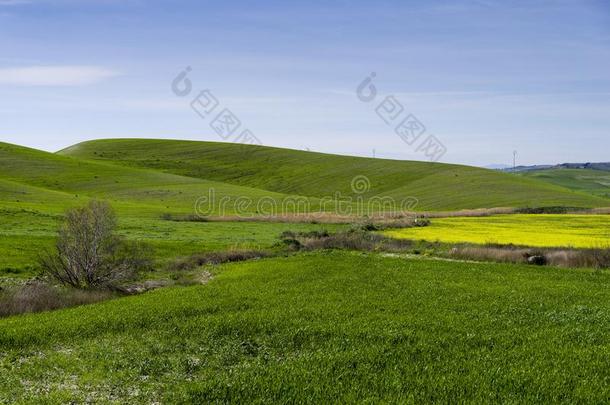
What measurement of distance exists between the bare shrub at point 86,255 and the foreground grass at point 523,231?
26749mm

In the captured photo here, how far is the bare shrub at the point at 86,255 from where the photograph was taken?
3080 centimetres

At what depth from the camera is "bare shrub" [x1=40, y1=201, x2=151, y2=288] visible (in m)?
30.8

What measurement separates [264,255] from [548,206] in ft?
179

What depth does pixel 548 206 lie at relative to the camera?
81.4 meters

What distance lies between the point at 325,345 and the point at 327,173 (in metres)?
109

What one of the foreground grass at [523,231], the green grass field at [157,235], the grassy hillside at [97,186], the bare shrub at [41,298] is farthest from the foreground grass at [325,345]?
the grassy hillside at [97,186]

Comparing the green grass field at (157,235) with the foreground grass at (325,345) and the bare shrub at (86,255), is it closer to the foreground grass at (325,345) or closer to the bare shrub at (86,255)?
the bare shrub at (86,255)

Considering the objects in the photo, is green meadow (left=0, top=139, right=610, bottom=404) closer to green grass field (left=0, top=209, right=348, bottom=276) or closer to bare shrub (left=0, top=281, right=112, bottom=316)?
green grass field (left=0, top=209, right=348, bottom=276)

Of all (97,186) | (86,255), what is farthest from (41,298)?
(97,186)

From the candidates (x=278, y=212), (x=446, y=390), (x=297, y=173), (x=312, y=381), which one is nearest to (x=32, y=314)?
(x=312, y=381)

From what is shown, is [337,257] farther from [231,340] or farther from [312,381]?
[312,381]

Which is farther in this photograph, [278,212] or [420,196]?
[420,196]

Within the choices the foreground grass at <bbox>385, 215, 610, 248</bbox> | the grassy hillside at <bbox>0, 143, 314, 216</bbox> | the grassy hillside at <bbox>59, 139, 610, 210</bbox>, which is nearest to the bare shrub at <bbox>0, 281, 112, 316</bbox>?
the foreground grass at <bbox>385, 215, 610, 248</bbox>

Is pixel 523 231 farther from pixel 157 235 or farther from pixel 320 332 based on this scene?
pixel 320 332
